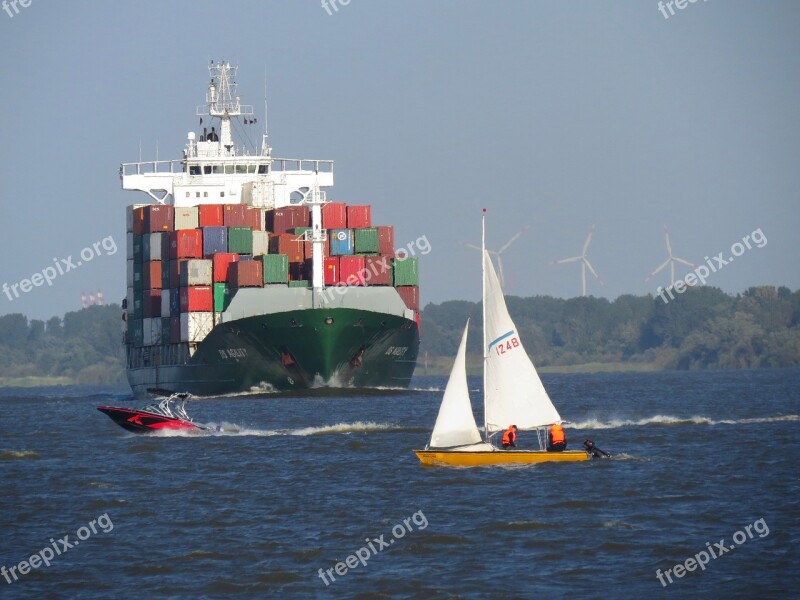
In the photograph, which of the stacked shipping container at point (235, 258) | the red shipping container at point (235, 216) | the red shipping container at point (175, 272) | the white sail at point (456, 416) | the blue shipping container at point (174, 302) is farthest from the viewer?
the red shipping container at point (235, 216)

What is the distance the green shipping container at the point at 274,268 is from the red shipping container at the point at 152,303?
496 inches

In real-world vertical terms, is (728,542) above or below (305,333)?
below

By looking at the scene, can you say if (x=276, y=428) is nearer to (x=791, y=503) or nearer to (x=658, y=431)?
(x=658, y=431)

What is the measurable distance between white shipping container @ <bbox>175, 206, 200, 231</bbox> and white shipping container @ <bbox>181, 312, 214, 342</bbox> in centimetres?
866

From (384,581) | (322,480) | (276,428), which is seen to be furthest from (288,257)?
(384,581)

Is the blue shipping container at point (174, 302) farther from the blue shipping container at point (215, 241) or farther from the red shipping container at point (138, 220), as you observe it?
the red shipping container at point (138, 220)

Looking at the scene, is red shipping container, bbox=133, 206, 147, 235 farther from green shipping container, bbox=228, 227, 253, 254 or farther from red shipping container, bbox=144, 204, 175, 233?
green shipping container, bbox=228, 227, 253, 254

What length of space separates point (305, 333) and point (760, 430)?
3366 cm

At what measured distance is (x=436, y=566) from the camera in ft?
99.2

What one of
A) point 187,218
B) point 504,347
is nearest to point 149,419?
point 504,347

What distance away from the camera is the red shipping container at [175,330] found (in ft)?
310

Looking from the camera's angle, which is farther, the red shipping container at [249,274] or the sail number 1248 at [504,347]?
the red shipping container at [249,274]

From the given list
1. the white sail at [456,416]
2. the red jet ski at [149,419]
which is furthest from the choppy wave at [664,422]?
the white sail at [456,416]

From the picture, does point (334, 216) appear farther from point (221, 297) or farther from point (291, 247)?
point (221, 297)
